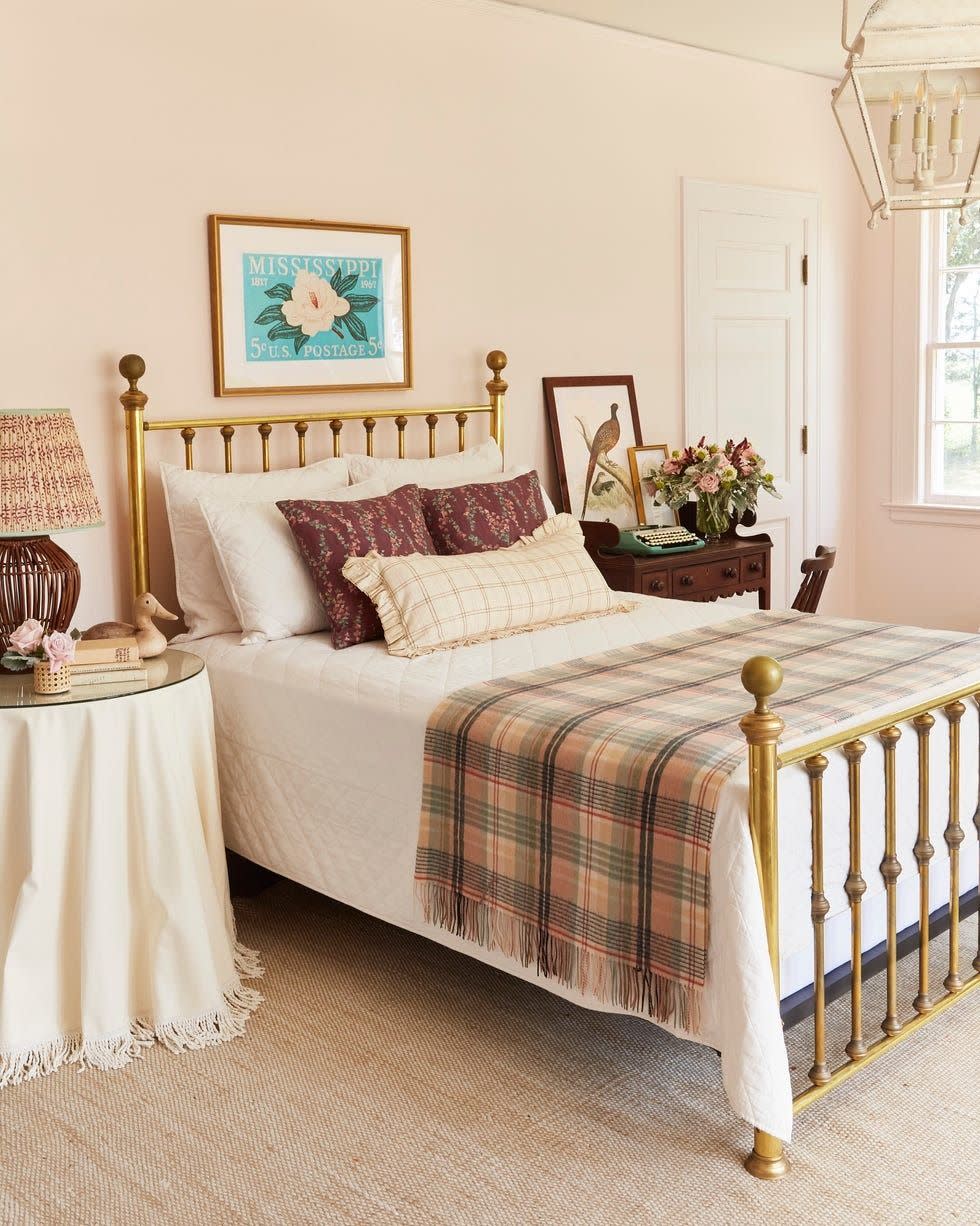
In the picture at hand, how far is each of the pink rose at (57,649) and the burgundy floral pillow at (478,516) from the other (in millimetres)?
1182

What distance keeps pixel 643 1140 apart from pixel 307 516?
67.4 inches

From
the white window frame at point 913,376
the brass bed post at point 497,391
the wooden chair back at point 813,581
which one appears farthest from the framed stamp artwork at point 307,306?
the white window frame at point 913,376

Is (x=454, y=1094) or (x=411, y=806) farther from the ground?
(x=411, y=806)

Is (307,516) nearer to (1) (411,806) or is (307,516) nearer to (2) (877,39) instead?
(1) (411,806)

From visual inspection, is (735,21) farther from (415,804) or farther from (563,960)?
(563,960)

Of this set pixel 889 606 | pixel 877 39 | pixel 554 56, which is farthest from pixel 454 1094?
pixel 889 606

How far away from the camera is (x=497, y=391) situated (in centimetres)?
433

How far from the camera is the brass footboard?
6.96ft

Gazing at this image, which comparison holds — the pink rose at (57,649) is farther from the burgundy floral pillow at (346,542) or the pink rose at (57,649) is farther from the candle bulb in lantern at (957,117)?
the candle bulb in lantern at (957,117)

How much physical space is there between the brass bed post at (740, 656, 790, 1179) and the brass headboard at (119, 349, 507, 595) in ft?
6.37

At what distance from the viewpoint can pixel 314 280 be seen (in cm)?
390

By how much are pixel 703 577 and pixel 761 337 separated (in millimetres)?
1406

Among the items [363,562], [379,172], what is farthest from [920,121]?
[379,172]

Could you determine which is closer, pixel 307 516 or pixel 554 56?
pixel 307 516
